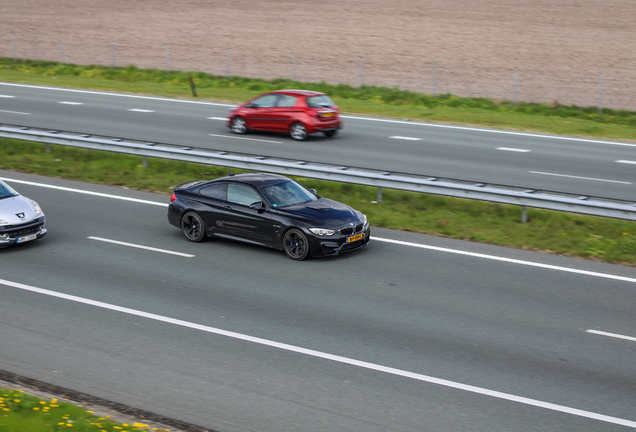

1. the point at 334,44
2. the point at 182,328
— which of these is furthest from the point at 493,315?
the point at 334,44

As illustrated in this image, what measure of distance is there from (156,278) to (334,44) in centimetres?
3596

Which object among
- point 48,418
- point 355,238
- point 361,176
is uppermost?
point 361,176

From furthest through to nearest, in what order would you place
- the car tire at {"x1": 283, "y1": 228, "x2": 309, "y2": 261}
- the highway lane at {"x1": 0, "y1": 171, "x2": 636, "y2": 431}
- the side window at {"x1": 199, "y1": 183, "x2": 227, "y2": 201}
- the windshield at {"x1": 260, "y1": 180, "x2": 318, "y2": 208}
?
the side window at {"x1": 199, "y1": 183, "x2": 227, "y2": 201} < the windshield at {"x1": 260, "y1": 180, "x2": 318, "y2": 208} < the car tire at {"x1": 283, "y1": 228, "x2": 309, "y2": 261} < the highway lane at {"x1": 0, "y1": 171, "x2": 636, "y2": 431}

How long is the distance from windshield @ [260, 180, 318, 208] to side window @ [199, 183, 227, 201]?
77 cm

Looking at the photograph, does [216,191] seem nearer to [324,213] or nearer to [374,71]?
[324,213]

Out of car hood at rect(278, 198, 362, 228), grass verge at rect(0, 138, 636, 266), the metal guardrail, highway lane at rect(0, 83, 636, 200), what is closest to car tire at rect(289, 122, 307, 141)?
highway lane at rect(0, 83, 636, 200)

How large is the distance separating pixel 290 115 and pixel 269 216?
1166 cm

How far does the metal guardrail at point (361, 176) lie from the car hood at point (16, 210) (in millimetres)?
5725

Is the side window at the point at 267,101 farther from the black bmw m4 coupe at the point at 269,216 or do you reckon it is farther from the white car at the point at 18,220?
the white car at the point at 18,220

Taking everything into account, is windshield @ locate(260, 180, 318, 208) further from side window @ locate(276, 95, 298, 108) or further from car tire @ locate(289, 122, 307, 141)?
side window @ locate(276, 95, 298, 108)

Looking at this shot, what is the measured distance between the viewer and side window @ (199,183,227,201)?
47.2ft

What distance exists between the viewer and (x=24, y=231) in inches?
537

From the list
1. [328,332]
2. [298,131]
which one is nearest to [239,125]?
A: [298,131]

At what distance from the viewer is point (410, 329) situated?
405 inches
